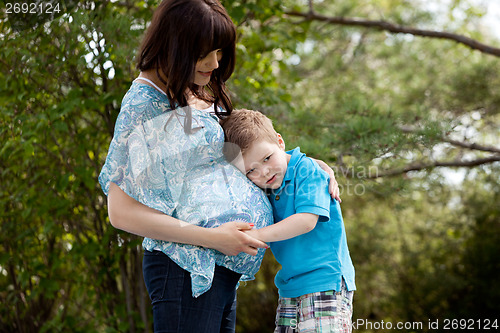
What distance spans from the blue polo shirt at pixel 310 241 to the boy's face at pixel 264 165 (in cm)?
3

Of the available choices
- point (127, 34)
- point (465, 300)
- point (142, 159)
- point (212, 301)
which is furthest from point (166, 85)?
point (465, 300)

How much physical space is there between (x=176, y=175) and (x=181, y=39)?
0.38m

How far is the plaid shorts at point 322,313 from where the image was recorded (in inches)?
60.0

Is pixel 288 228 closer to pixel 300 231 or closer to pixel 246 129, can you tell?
Answer: pixel 300 231

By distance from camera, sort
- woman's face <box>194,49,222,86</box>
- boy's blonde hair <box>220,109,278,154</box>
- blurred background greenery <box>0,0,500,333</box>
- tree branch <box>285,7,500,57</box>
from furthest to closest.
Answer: tree branch <box>285,7,500,57</box> < blurred background greenery <box>0,0,500,333</box> < boy's blonde hair <box>220,109,278,154</box> < woman's face <box>194,49,222,86</box>

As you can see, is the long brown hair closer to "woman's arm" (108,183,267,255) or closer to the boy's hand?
"woman's arm" (108,183,267,255)

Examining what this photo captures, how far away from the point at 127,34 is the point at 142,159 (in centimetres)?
122

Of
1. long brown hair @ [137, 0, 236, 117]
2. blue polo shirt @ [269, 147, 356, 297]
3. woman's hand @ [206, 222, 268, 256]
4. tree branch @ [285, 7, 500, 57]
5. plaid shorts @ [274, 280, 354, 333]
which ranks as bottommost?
tree branch @ [285, 7, 500, 57]

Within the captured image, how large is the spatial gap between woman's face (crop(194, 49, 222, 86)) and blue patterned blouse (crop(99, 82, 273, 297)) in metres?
0.11

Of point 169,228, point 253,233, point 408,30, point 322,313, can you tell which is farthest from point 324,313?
point 408,30

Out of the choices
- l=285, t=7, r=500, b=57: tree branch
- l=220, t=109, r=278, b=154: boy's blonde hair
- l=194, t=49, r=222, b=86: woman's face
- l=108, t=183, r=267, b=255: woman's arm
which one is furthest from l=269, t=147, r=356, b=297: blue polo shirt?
l=285, t=7, r=500, b=57: tree branch

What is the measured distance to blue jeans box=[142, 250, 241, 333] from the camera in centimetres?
141

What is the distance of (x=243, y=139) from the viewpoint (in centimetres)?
158

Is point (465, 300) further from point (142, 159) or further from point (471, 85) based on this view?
point (142, 159)
